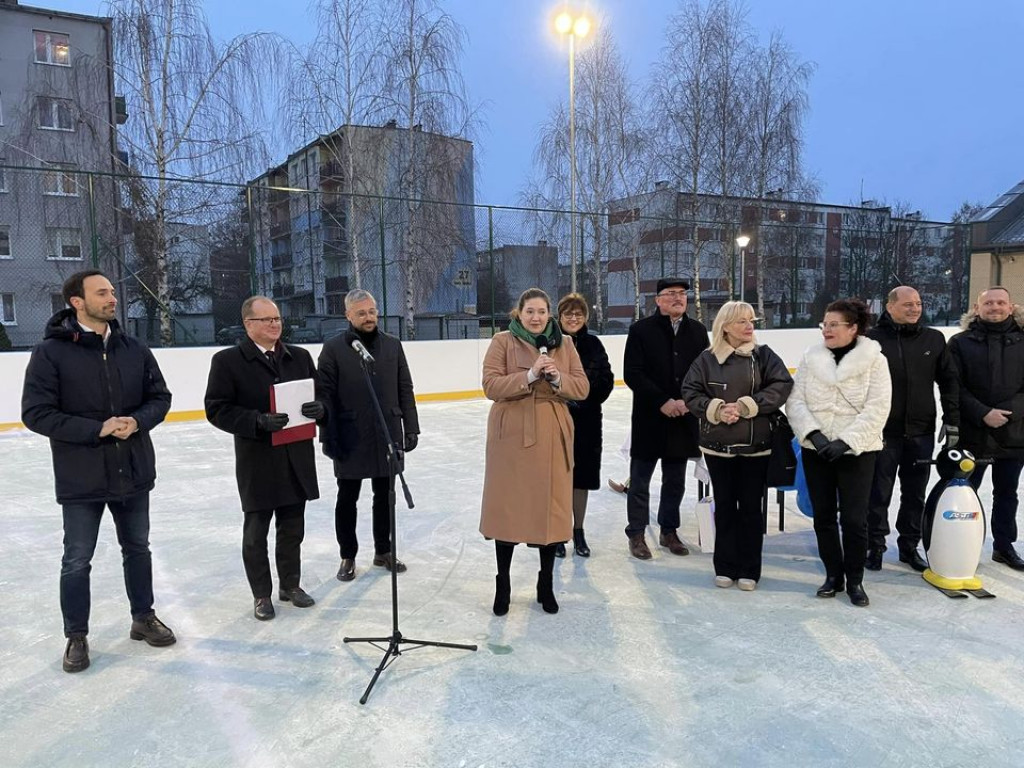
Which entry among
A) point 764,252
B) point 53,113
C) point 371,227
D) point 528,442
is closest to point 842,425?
point 528,442

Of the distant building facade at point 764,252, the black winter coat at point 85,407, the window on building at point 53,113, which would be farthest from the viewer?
the distant building facade at point 764,252

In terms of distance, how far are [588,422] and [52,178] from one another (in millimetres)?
10600

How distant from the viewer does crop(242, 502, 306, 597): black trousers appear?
3514 millimetres

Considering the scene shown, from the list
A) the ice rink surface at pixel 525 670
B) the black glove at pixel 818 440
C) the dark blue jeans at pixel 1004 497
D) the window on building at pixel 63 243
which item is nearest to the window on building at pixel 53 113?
the window on building at pixel 63 243

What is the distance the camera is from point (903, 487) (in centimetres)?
407

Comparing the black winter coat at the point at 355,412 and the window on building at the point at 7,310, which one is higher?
the window on building at the point at 7,310

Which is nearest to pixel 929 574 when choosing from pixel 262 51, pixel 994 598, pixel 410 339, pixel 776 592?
pixel 994 598

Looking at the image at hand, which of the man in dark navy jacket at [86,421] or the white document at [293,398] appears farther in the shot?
the white document at [293,398]

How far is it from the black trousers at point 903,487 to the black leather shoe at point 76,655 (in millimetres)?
4055

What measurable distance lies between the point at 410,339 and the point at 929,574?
997 cm

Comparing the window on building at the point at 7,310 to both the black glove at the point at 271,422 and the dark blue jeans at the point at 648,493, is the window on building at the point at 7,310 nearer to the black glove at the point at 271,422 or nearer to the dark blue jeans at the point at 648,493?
the black glove at the point at 271,422

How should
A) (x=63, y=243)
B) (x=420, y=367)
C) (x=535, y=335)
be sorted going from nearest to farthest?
(x=535, y=335)
(x=63, y=243)
(x=420, y=367)

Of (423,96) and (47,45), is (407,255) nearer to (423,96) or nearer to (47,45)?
(423,96)

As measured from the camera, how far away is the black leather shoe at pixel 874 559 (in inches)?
159
